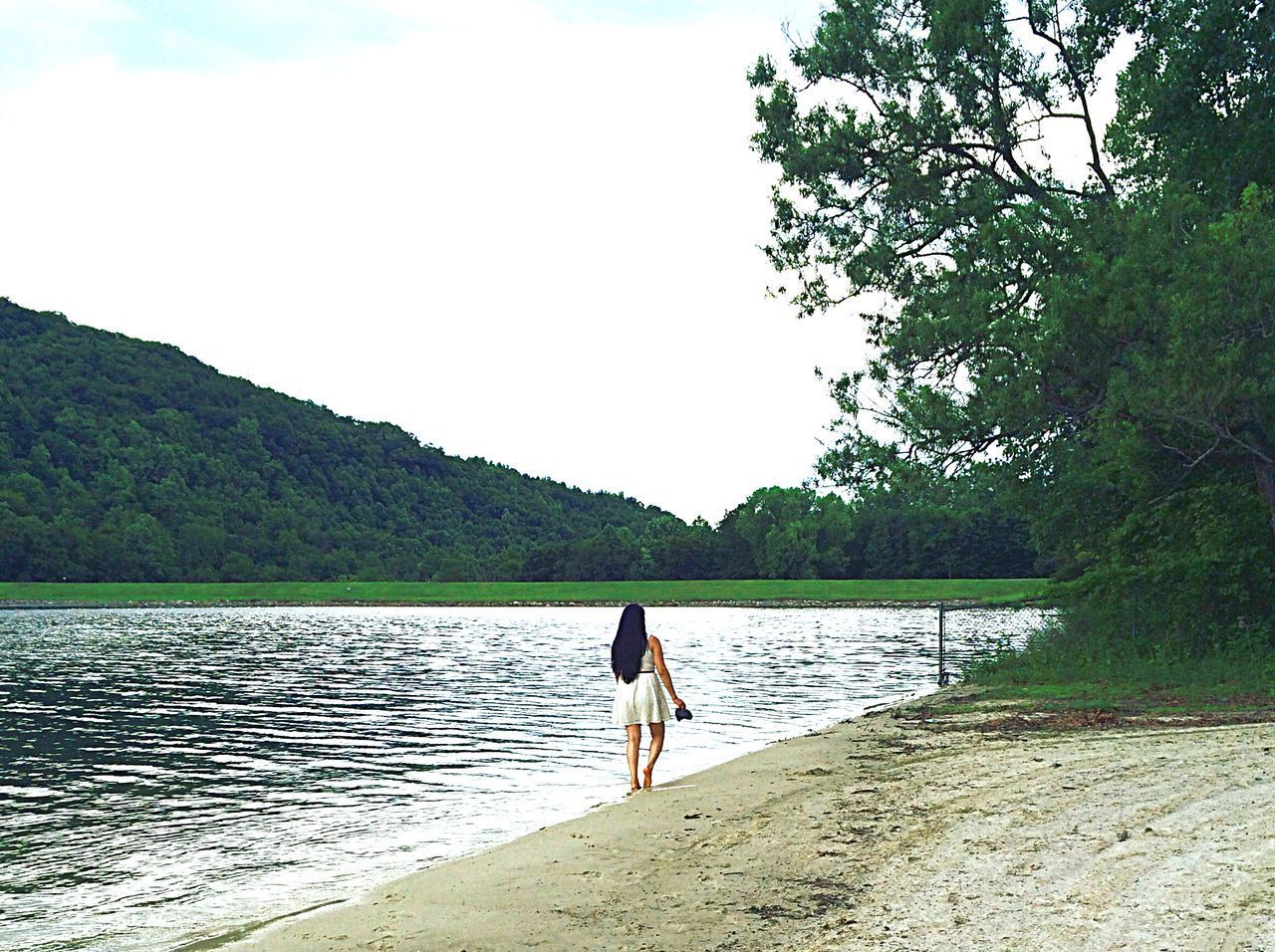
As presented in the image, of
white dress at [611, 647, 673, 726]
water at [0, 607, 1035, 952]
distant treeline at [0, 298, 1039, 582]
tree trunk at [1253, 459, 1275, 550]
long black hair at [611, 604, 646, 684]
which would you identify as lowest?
water at [0, 607, 1035, 952]

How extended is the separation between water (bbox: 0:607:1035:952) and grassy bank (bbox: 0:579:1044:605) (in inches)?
2868

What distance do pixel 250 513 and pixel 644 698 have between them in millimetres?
154412

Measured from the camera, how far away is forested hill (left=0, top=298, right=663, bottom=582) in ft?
471

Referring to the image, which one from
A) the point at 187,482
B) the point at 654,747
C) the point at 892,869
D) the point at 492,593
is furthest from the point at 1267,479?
the point at 187,482

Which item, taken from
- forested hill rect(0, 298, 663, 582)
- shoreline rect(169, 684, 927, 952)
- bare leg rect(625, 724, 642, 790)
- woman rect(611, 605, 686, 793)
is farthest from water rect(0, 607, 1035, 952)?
forested hill rect(0, 298, 663, 582)

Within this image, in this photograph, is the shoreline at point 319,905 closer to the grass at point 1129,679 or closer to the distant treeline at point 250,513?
the grass at point 1129,679

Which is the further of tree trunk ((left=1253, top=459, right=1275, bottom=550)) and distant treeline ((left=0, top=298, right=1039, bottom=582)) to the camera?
distant treeline ((left=0, top=298, right=1039, bottom=582))

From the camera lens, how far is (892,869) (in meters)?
8.89

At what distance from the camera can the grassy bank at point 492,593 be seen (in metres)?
121

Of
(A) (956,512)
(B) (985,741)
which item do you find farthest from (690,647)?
(B) (985,741)

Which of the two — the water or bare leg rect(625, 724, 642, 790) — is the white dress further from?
the water

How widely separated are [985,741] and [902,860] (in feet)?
25.0

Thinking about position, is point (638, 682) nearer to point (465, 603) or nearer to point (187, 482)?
point (465, 603)

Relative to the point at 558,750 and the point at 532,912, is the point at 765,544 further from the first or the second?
the point at 532,912
